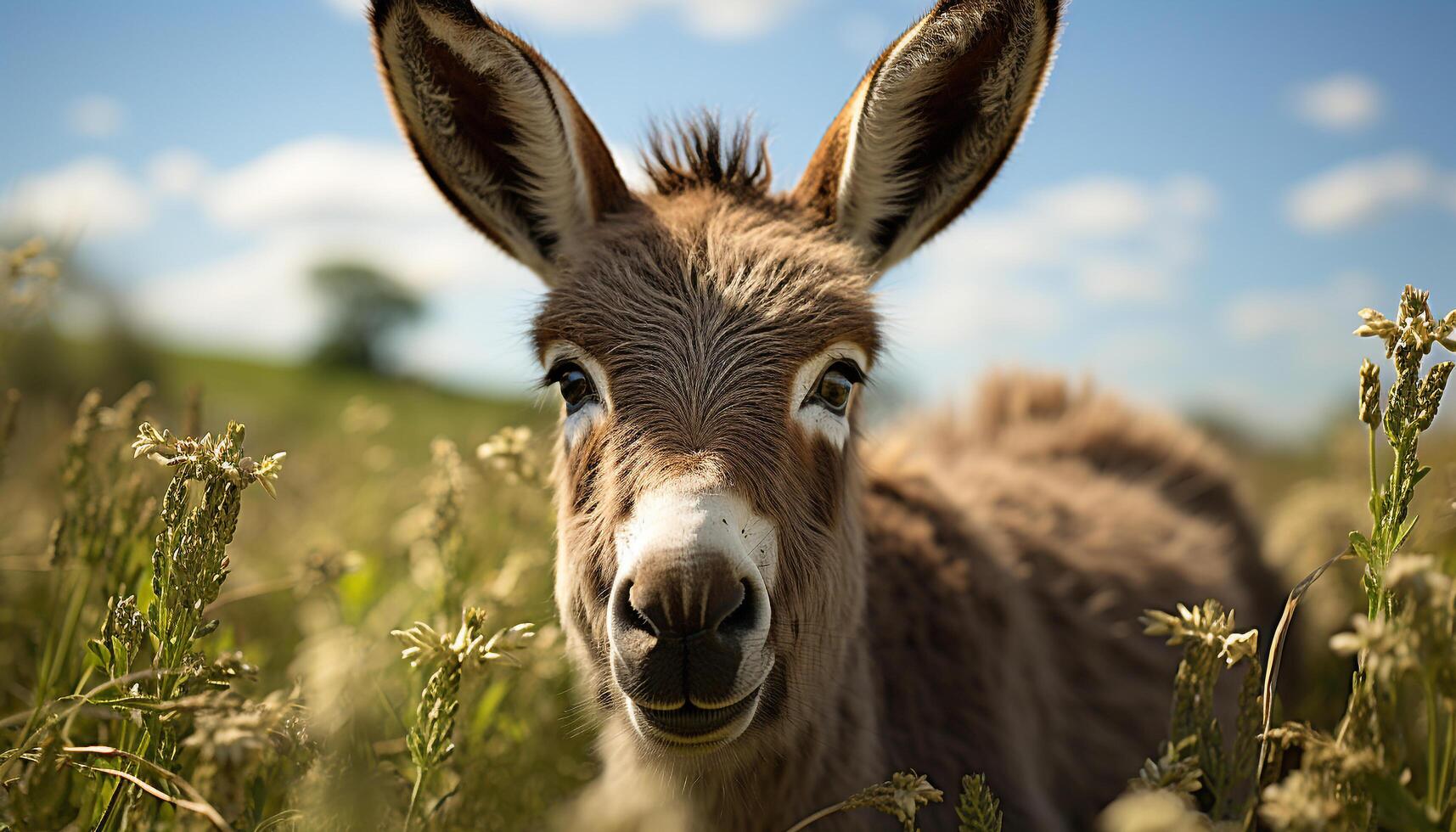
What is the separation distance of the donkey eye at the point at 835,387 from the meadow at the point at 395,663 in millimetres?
1056

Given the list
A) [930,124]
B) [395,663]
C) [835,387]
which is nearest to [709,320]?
[835,387]

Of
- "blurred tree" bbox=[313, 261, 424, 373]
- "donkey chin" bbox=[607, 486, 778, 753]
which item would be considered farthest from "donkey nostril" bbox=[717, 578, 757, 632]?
"blurred tree" bbox=[313, 261, 424, 373]

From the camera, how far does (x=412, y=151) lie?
2.84 m

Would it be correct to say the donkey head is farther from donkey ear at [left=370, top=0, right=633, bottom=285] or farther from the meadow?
the meadow

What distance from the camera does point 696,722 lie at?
1896 millimetres

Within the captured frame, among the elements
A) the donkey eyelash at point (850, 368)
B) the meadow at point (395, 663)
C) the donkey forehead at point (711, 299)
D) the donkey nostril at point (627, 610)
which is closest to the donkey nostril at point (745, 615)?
the donkey nostril at point (627, 610)

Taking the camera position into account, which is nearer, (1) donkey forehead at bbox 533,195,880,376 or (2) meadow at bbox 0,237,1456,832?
(2) meadow at bbox 0,237,1456,832

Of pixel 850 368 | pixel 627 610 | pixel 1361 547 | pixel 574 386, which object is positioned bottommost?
pixel 627 610

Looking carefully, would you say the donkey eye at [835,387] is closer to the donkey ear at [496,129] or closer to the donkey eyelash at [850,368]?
the donkey eyelash at [850,368]

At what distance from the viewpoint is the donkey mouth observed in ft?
6.22

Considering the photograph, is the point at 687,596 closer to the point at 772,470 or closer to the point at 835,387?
A: the point at 772,470

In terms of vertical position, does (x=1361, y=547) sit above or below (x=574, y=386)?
below

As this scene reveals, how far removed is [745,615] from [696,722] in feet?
0.91

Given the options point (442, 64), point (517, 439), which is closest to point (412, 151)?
point (442, 64)
